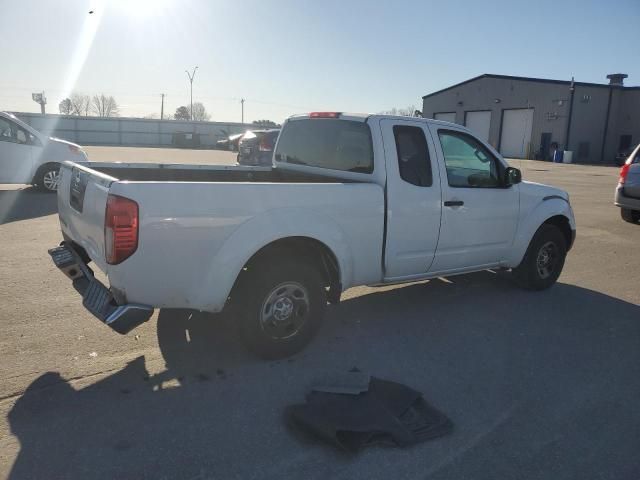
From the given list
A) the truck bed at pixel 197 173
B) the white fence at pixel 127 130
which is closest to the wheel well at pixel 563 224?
the truck bed at pixel 197 173

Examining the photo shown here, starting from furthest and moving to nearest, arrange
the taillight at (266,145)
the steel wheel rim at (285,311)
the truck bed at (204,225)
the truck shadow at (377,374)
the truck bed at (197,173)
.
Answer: the taillight at (266,145), the truck bed at (197,173), the steel wheel rim at (285,311), the truck bed at (204,225), the truck shadow at (377,374)

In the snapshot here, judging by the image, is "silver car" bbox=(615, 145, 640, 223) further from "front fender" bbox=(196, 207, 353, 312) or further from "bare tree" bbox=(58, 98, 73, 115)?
"bare tree" bbox=(58, 98, 73, 115)

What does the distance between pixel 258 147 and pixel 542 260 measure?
1473 cm

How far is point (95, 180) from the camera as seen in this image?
3.50 m

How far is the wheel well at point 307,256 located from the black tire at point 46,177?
9829 millimetres

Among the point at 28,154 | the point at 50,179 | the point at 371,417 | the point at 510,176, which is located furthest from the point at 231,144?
the point at 371,417

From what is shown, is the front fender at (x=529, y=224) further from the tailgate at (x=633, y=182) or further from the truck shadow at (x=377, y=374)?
the tailgate at (x=633, y=182)

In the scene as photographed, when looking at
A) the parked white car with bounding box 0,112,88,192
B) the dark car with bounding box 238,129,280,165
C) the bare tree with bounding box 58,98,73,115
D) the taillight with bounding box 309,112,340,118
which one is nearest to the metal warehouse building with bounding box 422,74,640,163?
the dark car with bounding box 238,129,280,165

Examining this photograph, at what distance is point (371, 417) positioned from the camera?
3094 millimetres

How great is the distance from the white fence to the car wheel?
36.6 meters

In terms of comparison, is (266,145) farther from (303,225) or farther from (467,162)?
(303,225)

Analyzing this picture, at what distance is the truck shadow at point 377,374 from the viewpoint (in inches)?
108

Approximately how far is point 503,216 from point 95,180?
3988 mm

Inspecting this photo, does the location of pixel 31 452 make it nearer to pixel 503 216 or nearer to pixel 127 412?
pixel 127 412
